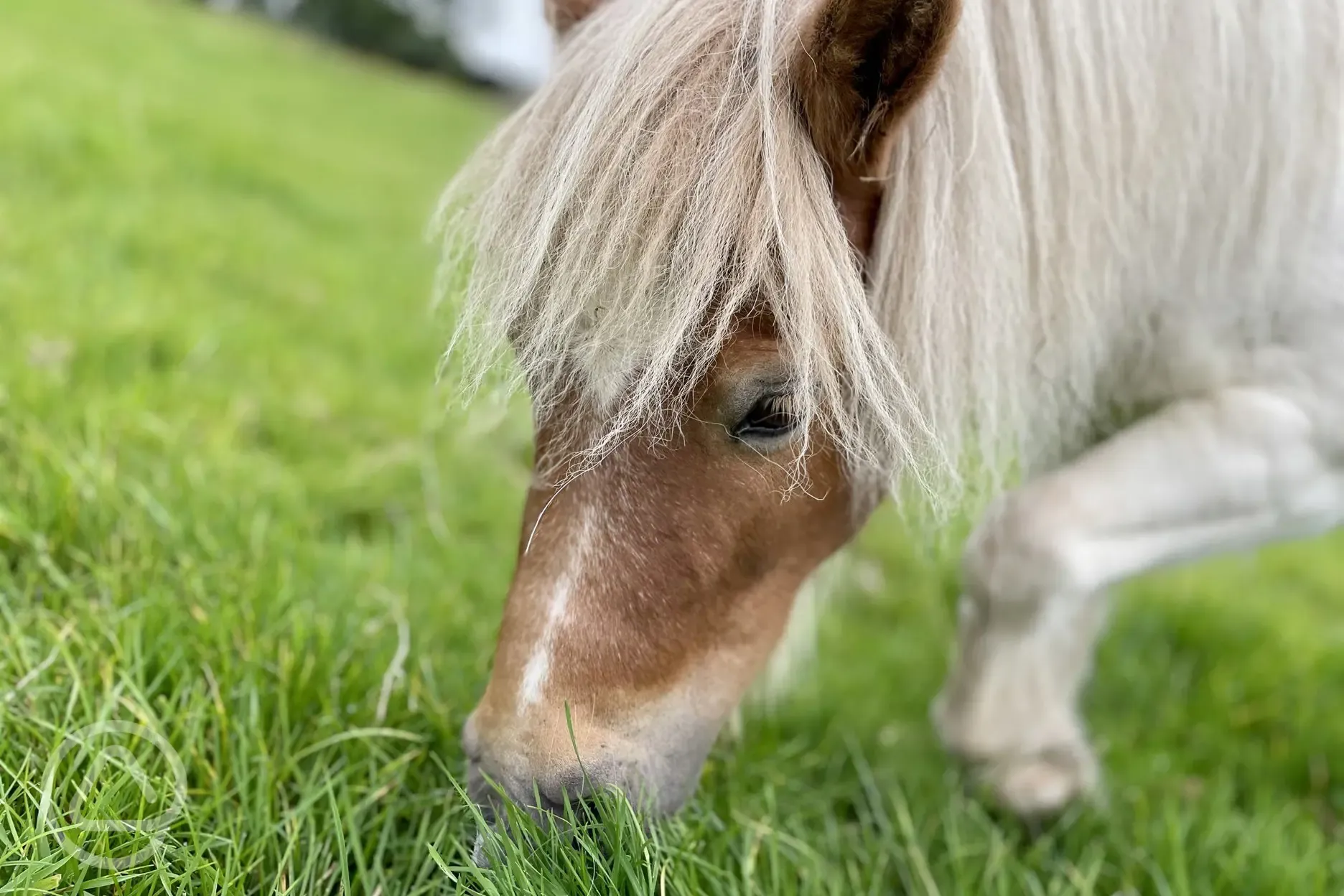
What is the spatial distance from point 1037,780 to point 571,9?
5.32 ft

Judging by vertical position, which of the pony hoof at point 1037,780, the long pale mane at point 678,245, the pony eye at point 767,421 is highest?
the long pale mane at point 678,245

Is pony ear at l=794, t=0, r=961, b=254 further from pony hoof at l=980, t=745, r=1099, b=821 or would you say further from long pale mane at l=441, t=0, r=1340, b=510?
pony hoof at l=980, t=745, r=1099, b=821

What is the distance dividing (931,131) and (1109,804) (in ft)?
4.81

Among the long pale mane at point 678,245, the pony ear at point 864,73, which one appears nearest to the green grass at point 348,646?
the long pale mane at point 678,245

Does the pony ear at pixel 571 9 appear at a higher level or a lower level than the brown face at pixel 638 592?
higher

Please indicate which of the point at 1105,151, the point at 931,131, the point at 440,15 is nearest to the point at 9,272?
the point at 931,131

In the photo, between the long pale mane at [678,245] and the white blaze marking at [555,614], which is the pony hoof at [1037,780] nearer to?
the long pale mane at [678,245]

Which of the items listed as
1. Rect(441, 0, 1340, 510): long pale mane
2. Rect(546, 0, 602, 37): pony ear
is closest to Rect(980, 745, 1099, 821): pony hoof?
Rect(441, 0, 1340, 510): long pale mane

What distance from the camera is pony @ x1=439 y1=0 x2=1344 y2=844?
105 centimetres

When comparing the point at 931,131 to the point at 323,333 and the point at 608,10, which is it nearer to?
the point at 608,10

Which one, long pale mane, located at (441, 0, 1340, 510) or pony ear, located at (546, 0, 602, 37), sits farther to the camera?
pony ear, located at (546, 0, 602, 37)

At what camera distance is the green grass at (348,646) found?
1171mm

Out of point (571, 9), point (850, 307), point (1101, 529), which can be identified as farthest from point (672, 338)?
point (1101, 529)

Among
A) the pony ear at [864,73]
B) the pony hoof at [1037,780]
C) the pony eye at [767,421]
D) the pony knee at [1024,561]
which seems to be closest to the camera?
the pony ear at [864,73]
